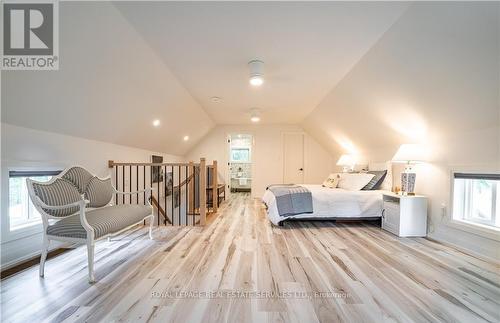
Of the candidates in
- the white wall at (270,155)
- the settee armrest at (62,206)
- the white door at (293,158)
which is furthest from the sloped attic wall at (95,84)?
the white door at (293,158)

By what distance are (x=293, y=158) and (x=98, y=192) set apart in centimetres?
555

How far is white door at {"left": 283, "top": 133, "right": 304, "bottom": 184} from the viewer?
286 inches

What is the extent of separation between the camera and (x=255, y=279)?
210 centimetres

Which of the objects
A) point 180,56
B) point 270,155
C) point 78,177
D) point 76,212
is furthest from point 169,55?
point 270,155

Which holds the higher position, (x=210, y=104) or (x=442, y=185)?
(x=210, y=104)

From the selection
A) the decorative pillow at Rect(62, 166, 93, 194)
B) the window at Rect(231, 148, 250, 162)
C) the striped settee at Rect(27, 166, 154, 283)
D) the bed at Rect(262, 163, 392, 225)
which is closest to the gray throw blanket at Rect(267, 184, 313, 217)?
the bed at Rect(262, 163, 392, 225)

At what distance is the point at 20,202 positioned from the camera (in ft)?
8.55

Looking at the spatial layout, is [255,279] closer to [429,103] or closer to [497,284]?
[497,284]

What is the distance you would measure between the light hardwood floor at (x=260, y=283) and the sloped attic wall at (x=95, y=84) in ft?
5.14

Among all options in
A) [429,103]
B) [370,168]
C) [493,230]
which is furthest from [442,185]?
[370,168]

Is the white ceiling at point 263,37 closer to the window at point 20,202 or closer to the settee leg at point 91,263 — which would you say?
the window at point 20,202

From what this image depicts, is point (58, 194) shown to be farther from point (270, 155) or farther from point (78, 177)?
point (270, 155)

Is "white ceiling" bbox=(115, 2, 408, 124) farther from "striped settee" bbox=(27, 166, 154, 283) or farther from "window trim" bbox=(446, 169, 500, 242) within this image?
"window trim" bbox=(446, 169, 500, 242)

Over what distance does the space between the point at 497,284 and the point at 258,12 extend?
3.23 metres
